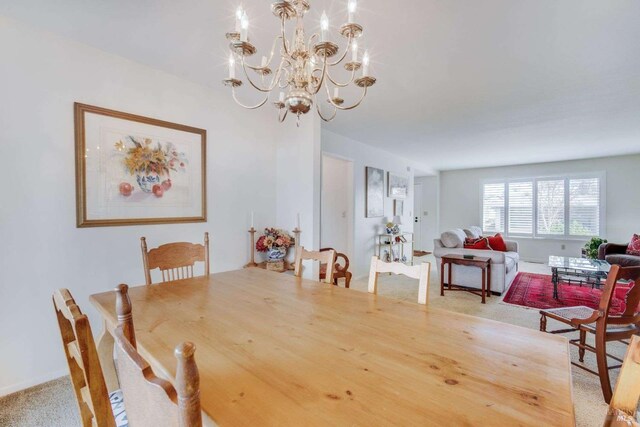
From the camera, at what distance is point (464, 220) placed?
8.06m

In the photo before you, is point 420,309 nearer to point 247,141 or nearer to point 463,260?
point 247,141

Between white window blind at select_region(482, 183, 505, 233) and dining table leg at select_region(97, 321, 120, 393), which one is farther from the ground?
white window blind at select_region(482, 183, 505, 233)

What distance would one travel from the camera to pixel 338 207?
16.3 feet

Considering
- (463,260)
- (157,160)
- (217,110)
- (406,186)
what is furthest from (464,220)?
(157,160)

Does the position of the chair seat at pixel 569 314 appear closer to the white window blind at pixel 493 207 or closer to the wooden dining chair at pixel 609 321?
the wooden dining chair at pixel 609 321

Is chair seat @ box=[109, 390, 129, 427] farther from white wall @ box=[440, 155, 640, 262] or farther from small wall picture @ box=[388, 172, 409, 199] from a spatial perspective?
white wall @ box=[440, 155, 640, 262]

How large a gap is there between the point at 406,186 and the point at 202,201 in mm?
4975

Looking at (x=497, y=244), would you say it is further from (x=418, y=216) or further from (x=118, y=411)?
(x=118, y=411)

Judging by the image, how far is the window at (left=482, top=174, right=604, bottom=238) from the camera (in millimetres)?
6418

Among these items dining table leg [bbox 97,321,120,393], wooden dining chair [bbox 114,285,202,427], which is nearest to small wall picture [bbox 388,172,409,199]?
dining table leg [bbox 97,321,120,393]

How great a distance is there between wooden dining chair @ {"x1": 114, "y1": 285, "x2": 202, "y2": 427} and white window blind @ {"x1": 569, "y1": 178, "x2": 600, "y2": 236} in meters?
8.60

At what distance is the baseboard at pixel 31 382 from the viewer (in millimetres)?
1817

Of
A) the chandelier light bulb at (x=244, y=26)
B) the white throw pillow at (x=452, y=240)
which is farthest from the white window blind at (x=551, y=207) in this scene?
the chandelier light bulb at (x=244, y=26)

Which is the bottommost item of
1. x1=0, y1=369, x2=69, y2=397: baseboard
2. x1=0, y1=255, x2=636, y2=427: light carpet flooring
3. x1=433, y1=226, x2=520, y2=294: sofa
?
x1=0, y1=255, x2=636, y2=427: light carpet flooring
